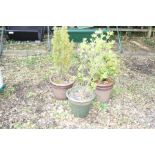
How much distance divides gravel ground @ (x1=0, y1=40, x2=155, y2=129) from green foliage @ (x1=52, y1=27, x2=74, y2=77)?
23.3 inches

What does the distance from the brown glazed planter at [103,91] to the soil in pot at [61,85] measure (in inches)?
15.7

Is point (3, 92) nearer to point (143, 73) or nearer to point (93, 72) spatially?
point (93, 72)

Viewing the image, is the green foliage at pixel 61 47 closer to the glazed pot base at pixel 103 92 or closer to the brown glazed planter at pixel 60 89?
the brown glazed planter at pixel 60 89

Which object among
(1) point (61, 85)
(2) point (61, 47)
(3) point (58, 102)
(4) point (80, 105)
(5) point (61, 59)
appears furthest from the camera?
(3) point (58, 102)

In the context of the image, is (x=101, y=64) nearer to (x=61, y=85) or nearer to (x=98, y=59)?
(x=98, y=59)

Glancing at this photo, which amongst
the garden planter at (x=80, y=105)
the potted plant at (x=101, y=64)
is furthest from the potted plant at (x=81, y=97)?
the potted plant at (x=101, y=64)

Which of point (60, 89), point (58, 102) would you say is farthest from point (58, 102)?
point (60, 89)

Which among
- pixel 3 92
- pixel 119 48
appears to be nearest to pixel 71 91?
pixel 3 92

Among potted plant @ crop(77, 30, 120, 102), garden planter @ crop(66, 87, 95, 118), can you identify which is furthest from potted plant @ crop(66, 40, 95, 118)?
potted plant @ crop(77, 30, 120, 102)

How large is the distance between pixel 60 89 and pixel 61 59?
456 millimetres

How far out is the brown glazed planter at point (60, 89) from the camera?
13.7 feet

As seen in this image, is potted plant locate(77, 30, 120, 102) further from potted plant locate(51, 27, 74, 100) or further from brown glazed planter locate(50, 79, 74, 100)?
brown glazed planter locate(50, 79, 74, 100)

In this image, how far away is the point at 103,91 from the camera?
13.7 feet

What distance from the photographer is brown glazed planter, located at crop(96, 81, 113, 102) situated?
416cm
